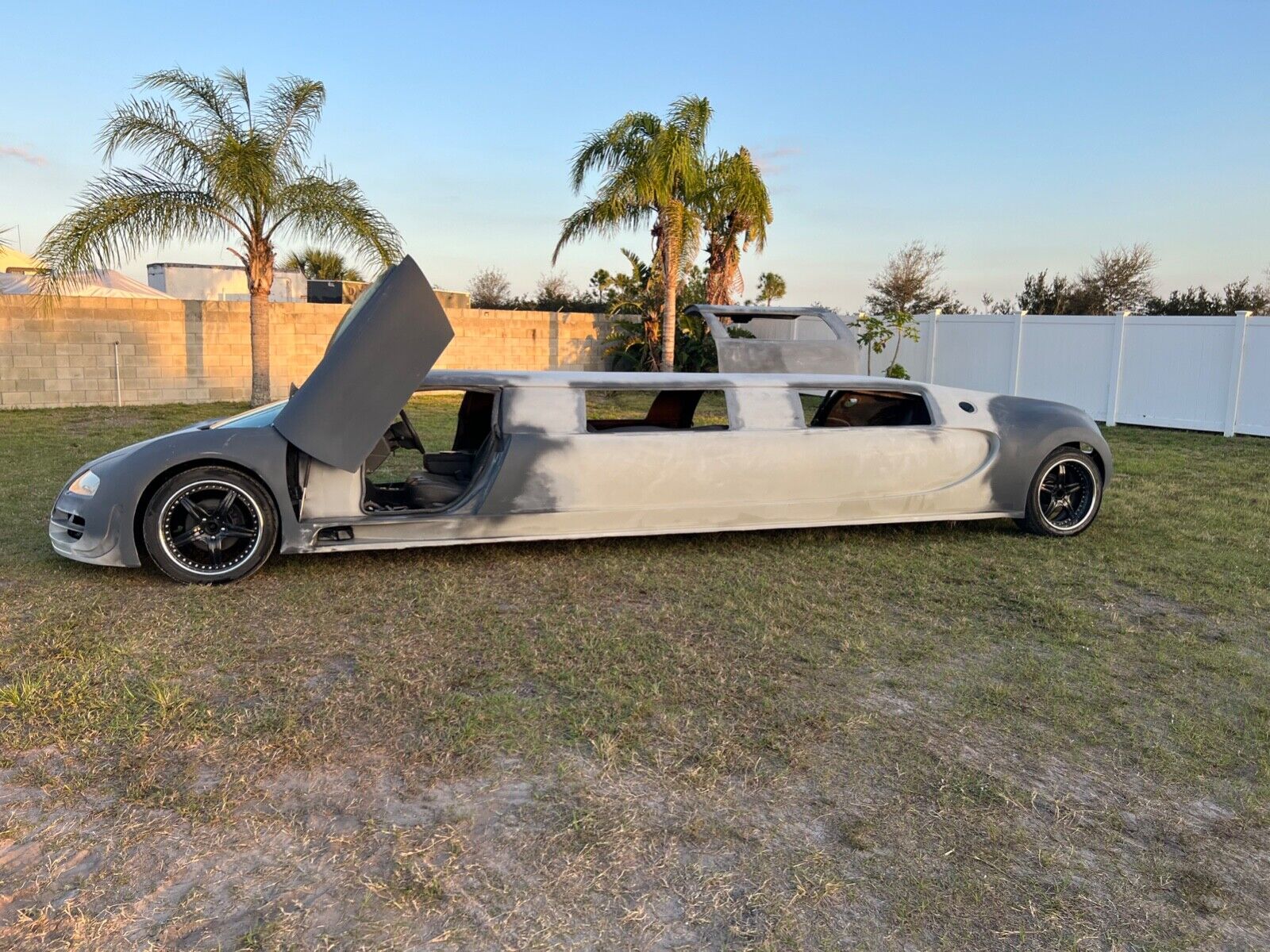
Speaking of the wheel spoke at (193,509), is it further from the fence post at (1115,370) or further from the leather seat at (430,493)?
the fence post at (1115,370)

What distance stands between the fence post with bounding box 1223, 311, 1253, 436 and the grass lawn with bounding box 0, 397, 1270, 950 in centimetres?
1017

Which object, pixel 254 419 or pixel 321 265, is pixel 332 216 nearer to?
pixel 254 419

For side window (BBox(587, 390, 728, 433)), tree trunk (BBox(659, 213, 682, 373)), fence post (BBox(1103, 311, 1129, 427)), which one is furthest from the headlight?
fence post (BBox(1103, 311, 1129, 427))

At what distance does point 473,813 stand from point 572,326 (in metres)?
19.0

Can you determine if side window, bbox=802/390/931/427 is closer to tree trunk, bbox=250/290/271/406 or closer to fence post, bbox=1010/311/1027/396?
fence post, bbox=1010/311/1027/396

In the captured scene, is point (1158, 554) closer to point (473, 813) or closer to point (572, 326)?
point (473, 813)

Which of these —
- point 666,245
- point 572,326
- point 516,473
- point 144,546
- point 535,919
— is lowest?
point 535,919

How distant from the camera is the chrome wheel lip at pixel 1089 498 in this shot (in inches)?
251

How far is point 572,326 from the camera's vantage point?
21203 millimetres

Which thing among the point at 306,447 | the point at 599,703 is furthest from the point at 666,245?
the point at 599,703

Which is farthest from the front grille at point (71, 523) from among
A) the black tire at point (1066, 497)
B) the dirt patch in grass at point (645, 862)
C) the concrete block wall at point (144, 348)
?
the concrete block wall at point (144, 348)

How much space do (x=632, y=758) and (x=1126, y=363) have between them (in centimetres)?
1472

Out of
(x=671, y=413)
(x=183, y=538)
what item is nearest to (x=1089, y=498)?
(x=671, y=413)

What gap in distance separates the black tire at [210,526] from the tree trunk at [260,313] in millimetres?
11017
